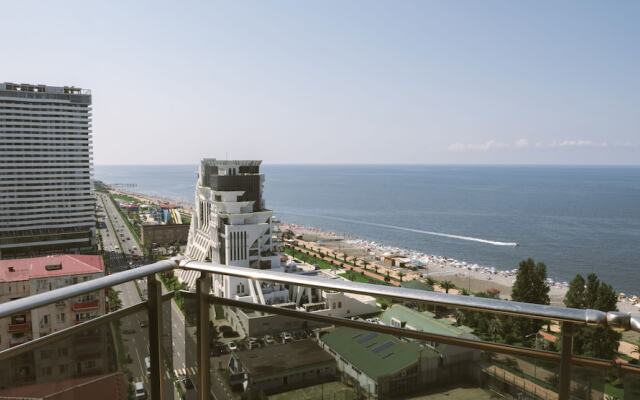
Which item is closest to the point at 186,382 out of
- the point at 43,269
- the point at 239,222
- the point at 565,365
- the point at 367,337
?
the point at 367,337

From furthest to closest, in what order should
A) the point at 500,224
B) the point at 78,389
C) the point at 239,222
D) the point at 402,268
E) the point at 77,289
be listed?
the point at 500,224 < the point at 402,268 < the point at 239,222 < the point at 78,389 < the point at 77,289

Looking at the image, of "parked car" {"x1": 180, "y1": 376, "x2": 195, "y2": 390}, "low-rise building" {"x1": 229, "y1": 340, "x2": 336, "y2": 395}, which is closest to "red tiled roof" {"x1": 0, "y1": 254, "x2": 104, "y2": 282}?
"parked car" {"x1": 180, "y1": 376, "x2": 195, "y2": 390}

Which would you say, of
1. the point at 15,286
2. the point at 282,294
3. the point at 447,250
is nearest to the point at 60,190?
the point at 282,294

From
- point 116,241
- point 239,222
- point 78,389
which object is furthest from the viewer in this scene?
point 116,241

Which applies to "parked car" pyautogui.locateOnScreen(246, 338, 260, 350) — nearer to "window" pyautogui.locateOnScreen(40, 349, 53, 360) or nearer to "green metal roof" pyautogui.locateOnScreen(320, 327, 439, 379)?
"green metal roof" pyautogui.locateOnScreen(320, 327, 439, 379)

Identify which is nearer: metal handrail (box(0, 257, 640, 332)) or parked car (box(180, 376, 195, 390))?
metal handrail (box(0, 257, 640, 332))

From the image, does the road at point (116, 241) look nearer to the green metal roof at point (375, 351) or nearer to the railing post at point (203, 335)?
the railing post at point (203, 335)

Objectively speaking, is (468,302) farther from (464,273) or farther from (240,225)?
(464,273)

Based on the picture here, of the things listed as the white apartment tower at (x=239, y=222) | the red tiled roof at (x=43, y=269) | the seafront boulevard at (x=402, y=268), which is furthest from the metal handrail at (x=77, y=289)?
the seafront boulevard at (x=402, y=268)
